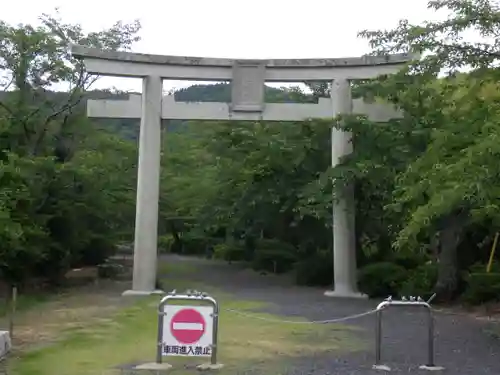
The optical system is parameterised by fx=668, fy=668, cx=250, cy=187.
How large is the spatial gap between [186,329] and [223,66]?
1072cm

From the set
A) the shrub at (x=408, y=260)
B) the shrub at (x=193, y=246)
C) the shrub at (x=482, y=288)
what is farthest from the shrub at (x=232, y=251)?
the shrub at (x=482, y=288)

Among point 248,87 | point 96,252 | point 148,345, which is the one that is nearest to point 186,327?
point 148,345

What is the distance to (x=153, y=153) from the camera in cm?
1666

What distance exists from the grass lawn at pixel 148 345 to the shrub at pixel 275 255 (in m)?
11.5

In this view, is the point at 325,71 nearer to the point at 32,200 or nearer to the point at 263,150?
the point at 263,150

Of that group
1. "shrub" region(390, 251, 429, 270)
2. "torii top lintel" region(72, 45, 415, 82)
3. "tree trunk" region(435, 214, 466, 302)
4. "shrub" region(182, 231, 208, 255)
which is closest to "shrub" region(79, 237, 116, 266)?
"torii top lintel" region(72, 45, 415, 82)

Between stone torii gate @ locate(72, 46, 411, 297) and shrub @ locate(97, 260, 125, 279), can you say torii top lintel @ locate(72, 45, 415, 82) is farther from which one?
shrub @ locate(97, 260, 125, 279)

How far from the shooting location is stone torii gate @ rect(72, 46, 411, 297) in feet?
54.2

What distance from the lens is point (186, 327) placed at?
7.01 m

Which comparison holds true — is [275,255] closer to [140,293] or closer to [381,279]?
[381,279]

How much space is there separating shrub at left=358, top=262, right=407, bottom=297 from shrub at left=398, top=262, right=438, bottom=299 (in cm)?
31

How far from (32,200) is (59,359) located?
8690mm

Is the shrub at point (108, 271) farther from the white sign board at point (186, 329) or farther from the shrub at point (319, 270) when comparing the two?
the white sign board at point (186, 329)

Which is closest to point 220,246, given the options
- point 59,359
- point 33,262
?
point 33,262
